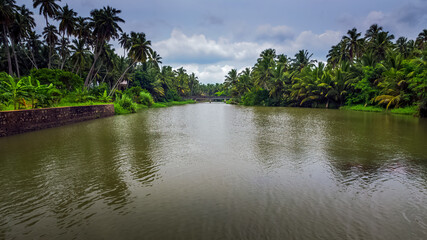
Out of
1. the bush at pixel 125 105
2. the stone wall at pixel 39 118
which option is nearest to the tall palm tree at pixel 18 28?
the bush at pixel 125 105

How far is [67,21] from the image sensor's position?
97.5 feet

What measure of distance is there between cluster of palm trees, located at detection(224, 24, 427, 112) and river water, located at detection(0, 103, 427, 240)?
22.4 m

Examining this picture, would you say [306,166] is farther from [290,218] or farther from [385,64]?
[385,64]

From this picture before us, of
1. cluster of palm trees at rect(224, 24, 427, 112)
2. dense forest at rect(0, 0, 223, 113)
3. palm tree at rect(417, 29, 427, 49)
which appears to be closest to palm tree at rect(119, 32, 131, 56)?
dense forest at rect(0, 0, 223, 113)

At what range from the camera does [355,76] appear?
37.2 metres

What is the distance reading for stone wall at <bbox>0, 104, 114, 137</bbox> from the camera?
36.0 ft

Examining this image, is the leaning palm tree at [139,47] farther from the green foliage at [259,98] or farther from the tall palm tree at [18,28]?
the green foliage at [259,98]

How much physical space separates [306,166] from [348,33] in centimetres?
4481

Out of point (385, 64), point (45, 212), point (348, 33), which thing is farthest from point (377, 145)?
point (348, 33)

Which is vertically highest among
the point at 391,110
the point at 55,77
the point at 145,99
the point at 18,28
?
the point at 18,28

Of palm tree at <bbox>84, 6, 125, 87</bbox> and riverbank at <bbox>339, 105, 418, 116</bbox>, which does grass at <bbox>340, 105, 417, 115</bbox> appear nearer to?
riverbank at <bbox>339, 105, 418, 116</bbox>

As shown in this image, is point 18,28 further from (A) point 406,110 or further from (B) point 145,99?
(A) point 406,110

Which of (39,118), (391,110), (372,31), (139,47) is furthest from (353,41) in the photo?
(39,118)

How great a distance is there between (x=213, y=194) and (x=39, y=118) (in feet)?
44.6
